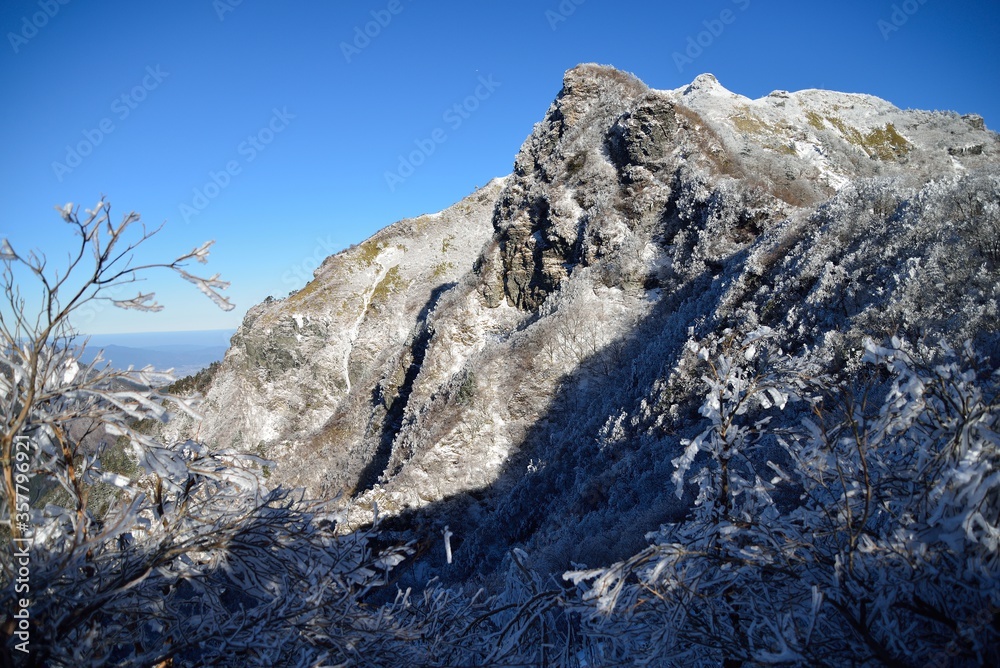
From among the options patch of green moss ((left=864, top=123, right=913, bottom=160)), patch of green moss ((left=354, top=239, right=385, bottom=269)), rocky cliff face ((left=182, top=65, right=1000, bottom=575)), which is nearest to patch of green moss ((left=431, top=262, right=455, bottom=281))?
rocky cliff face ((left=182, top=65, right=1000, bottom=575))

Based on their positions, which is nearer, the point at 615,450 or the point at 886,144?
the point at 615,450

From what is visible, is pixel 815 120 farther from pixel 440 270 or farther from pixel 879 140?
pixel 440 270

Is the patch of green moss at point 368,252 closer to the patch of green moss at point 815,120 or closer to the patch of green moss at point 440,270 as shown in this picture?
the patch of green moss at point 440,270

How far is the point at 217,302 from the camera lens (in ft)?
10.0

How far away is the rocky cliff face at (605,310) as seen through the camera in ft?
33.4

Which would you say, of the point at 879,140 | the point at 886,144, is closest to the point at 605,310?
the point at 886,144

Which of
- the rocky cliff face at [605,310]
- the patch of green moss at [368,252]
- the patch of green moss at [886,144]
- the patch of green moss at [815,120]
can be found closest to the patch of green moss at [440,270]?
the rocky cliff face at [605,310]

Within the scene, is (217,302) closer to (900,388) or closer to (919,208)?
(900,388)

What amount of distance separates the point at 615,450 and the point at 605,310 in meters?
8.23

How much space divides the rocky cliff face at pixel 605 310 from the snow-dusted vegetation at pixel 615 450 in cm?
12

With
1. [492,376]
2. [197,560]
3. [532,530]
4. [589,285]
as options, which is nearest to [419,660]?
[197,560]

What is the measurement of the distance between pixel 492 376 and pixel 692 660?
683 inches

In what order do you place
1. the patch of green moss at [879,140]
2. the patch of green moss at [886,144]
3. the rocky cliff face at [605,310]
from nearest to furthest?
1. the rocky cliff face at [605,310]
2. the patch of green moss at [886,144]
3. the patch of green moss at [879,140]

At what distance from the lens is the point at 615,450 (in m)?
13.7
